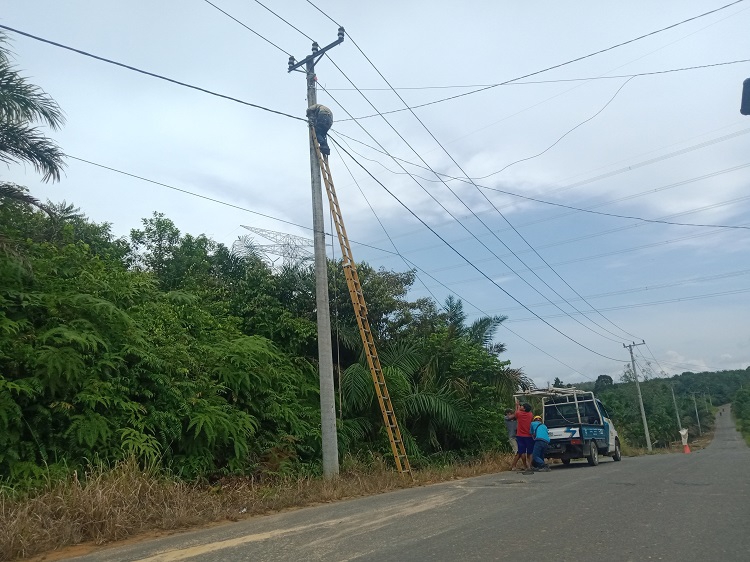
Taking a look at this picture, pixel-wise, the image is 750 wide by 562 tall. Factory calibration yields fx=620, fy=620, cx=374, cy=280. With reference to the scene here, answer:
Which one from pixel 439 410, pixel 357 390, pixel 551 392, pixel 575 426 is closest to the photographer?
pixel 357 390

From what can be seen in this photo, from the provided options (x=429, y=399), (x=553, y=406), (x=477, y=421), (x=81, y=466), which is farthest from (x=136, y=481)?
(x=553, y=406)

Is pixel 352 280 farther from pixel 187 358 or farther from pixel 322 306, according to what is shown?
pixel 187 358

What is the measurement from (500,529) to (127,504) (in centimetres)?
480

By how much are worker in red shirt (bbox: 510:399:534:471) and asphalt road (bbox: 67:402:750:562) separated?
3.97 metres

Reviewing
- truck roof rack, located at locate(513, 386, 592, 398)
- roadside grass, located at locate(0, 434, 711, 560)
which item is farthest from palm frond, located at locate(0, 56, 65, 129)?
truck roof rack, located at locate(513, 386, 592, 398)

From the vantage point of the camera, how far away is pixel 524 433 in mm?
14891

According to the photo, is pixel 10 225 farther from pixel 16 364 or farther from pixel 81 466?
pixel 81 466

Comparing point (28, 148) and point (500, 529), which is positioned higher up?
point (28, 148)

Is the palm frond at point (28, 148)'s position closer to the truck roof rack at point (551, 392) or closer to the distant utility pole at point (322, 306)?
the distant utility pole at point (322, 306)

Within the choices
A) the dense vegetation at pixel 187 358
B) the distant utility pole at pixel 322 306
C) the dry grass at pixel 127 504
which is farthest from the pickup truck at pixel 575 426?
the dry grass at pixel 127 504

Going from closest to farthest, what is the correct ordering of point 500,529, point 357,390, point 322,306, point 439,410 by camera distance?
point 500,529
point 322,306
point 357,390
point 439,410

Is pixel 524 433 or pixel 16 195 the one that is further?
pixel 524 433

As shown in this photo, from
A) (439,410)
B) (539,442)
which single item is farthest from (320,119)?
(539,442)

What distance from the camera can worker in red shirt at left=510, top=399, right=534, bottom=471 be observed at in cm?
1476
